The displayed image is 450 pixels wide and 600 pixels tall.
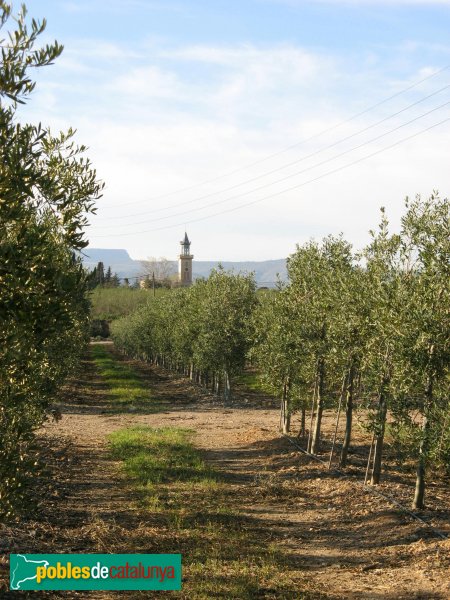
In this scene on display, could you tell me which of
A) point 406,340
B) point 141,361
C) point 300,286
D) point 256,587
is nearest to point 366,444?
point 300,286

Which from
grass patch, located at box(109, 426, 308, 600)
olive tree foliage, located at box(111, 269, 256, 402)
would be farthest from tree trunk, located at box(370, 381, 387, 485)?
olive tree foliage, located at box(111, 269, 256, 402)

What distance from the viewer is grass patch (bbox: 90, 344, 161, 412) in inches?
2041

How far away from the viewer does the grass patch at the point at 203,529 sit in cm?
1409

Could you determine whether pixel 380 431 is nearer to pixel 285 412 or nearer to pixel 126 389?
pixel 285 412

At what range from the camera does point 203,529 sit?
1806 centimetres

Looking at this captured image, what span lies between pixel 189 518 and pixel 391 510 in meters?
6.58

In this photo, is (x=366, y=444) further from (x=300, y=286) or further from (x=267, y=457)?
(x=300, y=286)

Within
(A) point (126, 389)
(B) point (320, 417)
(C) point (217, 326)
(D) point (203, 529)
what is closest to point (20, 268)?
(D) point (203, 529)

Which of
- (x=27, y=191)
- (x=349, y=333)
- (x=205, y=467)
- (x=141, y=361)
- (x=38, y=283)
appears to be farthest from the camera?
(x=141, y=361)

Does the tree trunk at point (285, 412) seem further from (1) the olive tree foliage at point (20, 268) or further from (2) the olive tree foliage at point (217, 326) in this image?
(1) the olive tree foliage at point (20, 268)

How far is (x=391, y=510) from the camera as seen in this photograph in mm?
20188

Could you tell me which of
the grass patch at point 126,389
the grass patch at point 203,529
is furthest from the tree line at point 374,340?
the grass patch at point 126,389

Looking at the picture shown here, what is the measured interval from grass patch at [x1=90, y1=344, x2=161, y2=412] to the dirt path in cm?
1610

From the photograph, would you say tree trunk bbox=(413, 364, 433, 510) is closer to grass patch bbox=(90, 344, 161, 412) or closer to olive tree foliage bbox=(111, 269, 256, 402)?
olive tree foliage bbox=(111, 269, 256, 402)
